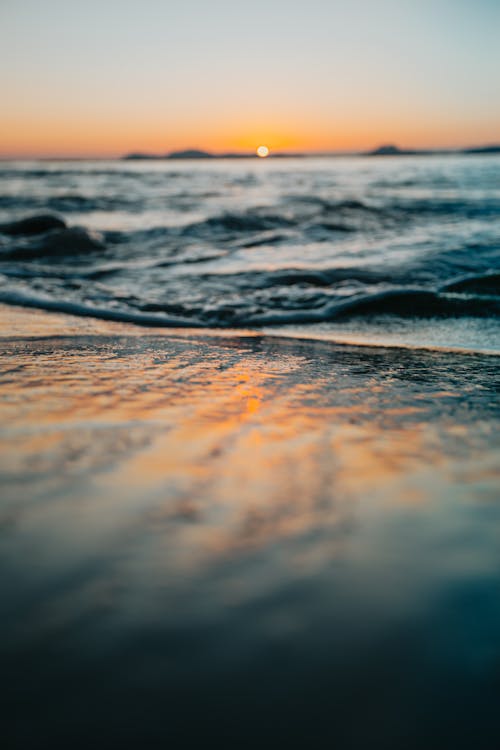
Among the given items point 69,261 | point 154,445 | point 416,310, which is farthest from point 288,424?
point 69,261

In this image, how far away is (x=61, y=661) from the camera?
841mm

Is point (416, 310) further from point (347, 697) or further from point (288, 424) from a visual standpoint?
point (347, 697)

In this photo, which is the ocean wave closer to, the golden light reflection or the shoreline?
the shoreline

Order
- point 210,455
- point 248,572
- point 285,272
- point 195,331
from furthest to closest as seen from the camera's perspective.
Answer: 1. point 285,272
2. point 195,331
3. point 210,455
4. point 248,572

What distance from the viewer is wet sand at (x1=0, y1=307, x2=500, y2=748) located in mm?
772

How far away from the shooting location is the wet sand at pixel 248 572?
0.77m

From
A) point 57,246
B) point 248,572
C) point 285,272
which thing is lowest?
point 248,572

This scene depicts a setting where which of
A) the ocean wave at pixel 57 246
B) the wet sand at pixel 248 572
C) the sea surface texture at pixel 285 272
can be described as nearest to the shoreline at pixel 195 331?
the sea surface texture at pixel 285 272

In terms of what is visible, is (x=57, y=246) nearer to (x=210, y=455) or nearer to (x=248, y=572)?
(x=210, y=455)

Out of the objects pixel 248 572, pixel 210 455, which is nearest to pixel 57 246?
pixel 210 455

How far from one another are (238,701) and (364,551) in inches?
15.5

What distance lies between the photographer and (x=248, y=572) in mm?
1029

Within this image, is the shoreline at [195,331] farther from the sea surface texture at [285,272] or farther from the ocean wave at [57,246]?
the ocean wave at [57,246]

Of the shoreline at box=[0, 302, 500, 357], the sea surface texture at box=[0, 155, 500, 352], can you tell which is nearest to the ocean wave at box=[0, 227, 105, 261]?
the sea surface texture at box=[0, 155, 500, 352]
